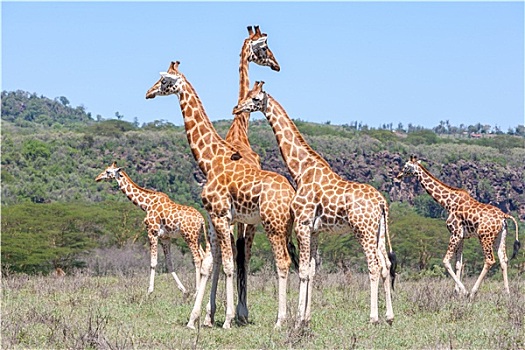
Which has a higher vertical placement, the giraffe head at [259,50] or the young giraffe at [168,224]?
the giraffe head at [259,50]

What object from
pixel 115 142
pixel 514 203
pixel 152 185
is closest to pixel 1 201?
pixel 152 185

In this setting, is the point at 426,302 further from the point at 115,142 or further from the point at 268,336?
the point at 115,142

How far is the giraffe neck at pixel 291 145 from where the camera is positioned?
1065 cm

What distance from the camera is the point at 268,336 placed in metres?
9.70

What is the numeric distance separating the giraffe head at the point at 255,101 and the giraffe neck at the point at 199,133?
1.52 ft

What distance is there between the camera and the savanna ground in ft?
30.1

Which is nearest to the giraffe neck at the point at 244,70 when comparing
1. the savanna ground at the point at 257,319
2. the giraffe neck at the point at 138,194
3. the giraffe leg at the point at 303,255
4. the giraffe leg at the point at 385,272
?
the savanna ground at the point at 257,319

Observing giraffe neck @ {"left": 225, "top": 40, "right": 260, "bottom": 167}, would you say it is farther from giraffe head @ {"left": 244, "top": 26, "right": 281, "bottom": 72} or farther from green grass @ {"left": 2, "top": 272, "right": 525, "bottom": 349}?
green grass @ {"left": 2, "top": 272, "right": 525, "bottom": 349}

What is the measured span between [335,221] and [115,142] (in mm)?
55418

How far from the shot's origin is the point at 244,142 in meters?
12.3

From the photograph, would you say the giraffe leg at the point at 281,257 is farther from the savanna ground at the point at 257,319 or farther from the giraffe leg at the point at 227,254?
the giraffe leg at the point at 227,254

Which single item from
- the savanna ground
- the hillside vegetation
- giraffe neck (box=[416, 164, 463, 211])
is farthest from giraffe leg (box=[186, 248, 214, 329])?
the hillside vegetation

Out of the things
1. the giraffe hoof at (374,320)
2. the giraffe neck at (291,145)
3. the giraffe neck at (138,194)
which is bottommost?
the giraffe hoof at (374,320)

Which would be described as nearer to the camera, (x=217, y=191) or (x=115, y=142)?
(x=217, y=191)
